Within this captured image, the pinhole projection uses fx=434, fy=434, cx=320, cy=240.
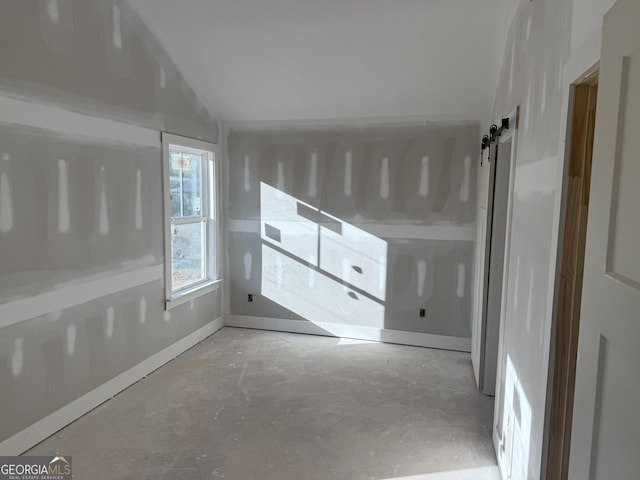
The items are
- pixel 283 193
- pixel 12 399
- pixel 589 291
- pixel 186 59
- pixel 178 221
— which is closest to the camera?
pixel 589 291

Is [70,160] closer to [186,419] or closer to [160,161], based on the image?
[160,161]

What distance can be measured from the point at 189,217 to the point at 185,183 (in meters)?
0.36

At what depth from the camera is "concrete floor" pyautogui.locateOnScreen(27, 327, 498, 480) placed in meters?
2.58

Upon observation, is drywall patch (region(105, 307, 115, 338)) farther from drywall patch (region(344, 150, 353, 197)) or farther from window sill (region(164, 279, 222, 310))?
drywall patch (region(344, 150, 353, 197))

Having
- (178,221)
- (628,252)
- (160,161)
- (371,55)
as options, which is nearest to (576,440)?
(628,252)

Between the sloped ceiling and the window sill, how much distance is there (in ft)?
6.45

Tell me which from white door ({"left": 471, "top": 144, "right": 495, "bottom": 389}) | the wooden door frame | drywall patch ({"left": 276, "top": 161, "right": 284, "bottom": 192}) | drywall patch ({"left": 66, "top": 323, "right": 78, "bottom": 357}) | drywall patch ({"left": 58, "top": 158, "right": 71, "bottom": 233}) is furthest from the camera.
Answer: drywall patch ({"left": 276, "top": 161, "right": 284, "bottom": 192})

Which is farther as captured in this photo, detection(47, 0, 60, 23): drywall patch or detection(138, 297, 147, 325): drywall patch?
detection(138, 297, 147, 325): drywall patch

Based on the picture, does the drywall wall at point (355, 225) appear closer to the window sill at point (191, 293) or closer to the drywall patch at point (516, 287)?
the window sill at point (191, 293)

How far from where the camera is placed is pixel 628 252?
2.92 ft

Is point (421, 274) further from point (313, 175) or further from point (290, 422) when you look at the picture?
point (290, 422)

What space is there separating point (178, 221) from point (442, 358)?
2.99 m

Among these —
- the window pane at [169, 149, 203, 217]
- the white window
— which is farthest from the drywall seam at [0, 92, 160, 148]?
the window pane at [169, 149, 203, 217]

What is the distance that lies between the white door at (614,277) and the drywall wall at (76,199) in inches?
112
